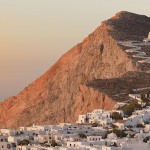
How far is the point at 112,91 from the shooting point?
115m

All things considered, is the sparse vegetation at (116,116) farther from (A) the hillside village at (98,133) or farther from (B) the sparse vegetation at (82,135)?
(B) the sparse vegetation at (82,135)

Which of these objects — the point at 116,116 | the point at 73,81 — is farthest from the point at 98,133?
the point at 73,81

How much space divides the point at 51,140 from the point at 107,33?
6449 centimetres

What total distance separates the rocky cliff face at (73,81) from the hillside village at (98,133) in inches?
777

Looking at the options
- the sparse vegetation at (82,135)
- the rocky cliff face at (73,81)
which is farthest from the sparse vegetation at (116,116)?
the rocky cliff face at (73,81)

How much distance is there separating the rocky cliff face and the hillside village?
64.8ft

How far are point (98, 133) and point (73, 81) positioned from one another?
54.0 meters

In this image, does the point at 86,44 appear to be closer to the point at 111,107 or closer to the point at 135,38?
the point at 135,38

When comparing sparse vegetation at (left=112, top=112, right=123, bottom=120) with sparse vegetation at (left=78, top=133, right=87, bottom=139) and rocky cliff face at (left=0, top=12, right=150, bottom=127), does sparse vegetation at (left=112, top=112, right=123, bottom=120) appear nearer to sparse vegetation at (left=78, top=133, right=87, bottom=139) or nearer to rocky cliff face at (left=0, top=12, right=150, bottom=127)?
sparse vegetation at (left=78, top=133, right=87, bottom=139)

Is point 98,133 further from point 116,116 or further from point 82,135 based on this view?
point 116,116

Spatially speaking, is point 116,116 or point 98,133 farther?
point 116,116

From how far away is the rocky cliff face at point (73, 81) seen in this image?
421 feet

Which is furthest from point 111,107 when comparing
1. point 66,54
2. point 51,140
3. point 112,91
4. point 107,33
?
point 66,54

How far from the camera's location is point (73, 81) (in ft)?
461
